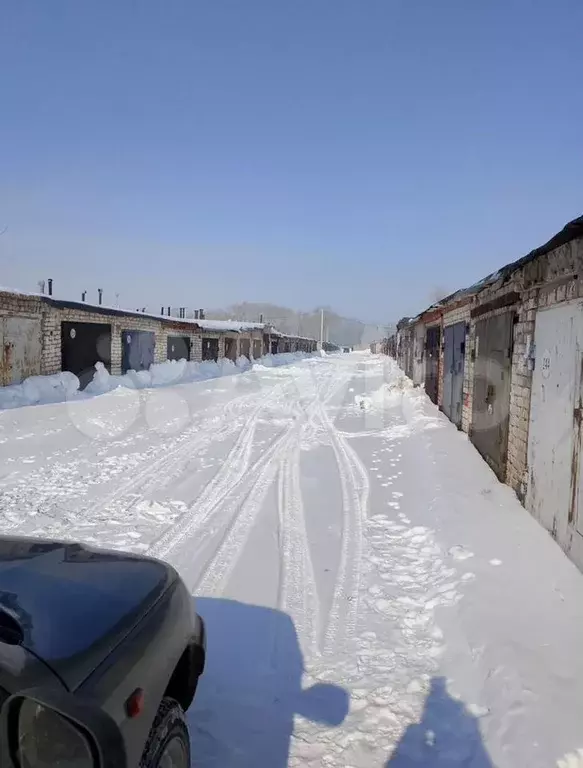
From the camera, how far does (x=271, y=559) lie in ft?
15.0

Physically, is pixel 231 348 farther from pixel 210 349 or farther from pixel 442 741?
pixel 442 741

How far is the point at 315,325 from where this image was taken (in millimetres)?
131750

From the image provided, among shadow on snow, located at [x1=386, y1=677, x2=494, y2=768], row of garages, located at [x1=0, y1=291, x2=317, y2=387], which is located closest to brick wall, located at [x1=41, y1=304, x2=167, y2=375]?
row of garages, located at [x1=0, y1=291, x2=317, y2=387]

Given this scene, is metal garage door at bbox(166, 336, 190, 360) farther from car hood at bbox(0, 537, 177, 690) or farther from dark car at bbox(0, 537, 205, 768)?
dark car at bbox(0, 537, 205, 768)

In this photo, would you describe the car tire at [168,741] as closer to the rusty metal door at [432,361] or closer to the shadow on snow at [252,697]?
the shadow on snow at [252,697]

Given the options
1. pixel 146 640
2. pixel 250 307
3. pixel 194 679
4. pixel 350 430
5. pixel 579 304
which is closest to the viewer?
pixel 146 640

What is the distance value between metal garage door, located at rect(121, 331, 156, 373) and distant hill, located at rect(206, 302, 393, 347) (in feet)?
271

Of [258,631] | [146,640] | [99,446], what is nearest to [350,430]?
[99,446]

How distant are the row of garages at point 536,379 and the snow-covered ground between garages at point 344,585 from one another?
376 millimetres

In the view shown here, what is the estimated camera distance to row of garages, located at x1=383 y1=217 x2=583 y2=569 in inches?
172

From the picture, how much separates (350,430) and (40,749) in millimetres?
9589

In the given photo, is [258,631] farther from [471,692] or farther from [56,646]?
[56,646]

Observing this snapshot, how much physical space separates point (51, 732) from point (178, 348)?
23.9 metres

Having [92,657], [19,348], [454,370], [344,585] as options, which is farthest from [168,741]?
[19,348]
